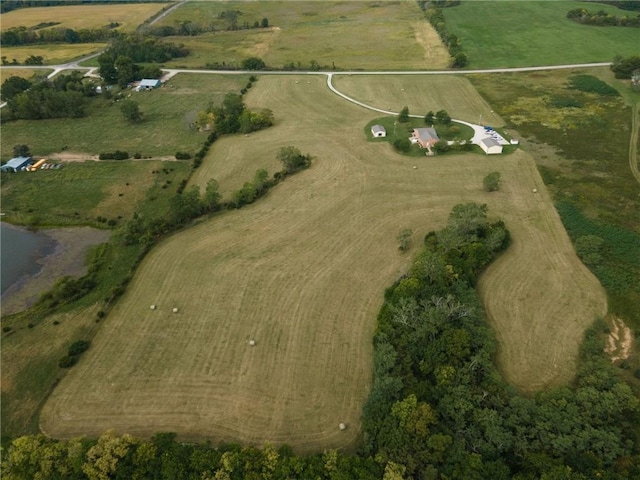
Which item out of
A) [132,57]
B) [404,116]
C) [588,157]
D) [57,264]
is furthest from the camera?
[132,57]

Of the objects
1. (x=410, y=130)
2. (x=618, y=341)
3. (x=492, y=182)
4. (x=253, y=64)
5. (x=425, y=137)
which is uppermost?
(x=253, y=64)

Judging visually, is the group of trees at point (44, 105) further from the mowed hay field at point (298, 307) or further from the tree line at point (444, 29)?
the tree line at point (444, 29)

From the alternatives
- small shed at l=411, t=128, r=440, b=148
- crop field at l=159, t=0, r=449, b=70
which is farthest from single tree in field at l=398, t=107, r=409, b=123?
crop field at l=159, t=0, r=449, b=70

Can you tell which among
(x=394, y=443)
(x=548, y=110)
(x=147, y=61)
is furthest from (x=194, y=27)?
(x=394, y=443)

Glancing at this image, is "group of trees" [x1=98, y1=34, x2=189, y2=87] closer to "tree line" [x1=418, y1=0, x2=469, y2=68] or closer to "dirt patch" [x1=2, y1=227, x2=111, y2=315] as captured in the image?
"dirt patch" [x1=2, y1=227, x2=111, y2=315]

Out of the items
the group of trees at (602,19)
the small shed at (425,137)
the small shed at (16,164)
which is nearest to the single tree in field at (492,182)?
the small shed at (425,137)

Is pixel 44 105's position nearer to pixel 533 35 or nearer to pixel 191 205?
pixel 191 205

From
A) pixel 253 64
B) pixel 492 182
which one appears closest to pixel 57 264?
pixel 492 182

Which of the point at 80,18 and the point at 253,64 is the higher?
the point at 80,18
